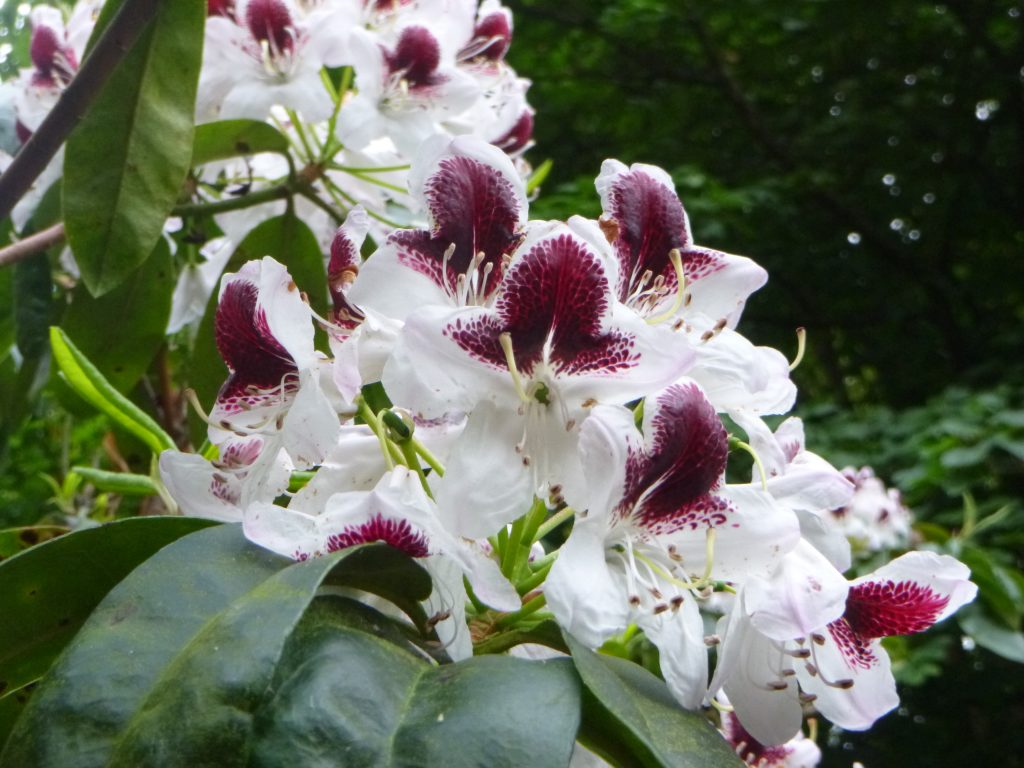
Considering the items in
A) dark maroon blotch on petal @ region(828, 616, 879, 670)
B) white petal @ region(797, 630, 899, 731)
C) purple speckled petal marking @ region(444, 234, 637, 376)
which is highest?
purple speckled petal marking @ region(444, 234, 637, 376)

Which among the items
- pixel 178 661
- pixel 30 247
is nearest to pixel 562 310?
pixel 178 661

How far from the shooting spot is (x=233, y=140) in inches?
40.0

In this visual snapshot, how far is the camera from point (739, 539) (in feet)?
1.81

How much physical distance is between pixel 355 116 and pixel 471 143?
1.63 ft

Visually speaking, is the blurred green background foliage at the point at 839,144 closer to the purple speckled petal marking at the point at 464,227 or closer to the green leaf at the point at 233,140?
the green leaf at the point at 233,140

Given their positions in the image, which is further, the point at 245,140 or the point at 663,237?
the point at 245,140

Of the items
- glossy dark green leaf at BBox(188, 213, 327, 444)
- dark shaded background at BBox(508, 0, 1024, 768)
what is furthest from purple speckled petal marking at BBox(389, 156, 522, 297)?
dark shaded background at BBox(508, 0, 1024, 768)

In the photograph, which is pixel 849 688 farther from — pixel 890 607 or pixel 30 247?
pixel 30 247

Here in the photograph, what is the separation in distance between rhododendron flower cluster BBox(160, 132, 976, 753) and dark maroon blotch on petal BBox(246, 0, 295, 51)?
0.50m

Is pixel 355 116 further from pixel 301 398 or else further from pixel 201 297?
pixel 301 398

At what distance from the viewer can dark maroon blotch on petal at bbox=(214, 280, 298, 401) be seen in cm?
58

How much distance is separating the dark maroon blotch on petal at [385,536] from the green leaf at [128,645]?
0.03 meters

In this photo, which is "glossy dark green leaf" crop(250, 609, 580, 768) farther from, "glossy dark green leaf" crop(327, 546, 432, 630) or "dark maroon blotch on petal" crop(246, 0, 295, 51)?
"dark maroon blotch on petal" crop(246, 0, 295, 51)

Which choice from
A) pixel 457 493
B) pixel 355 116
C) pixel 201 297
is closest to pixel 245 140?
pixel 355 116
